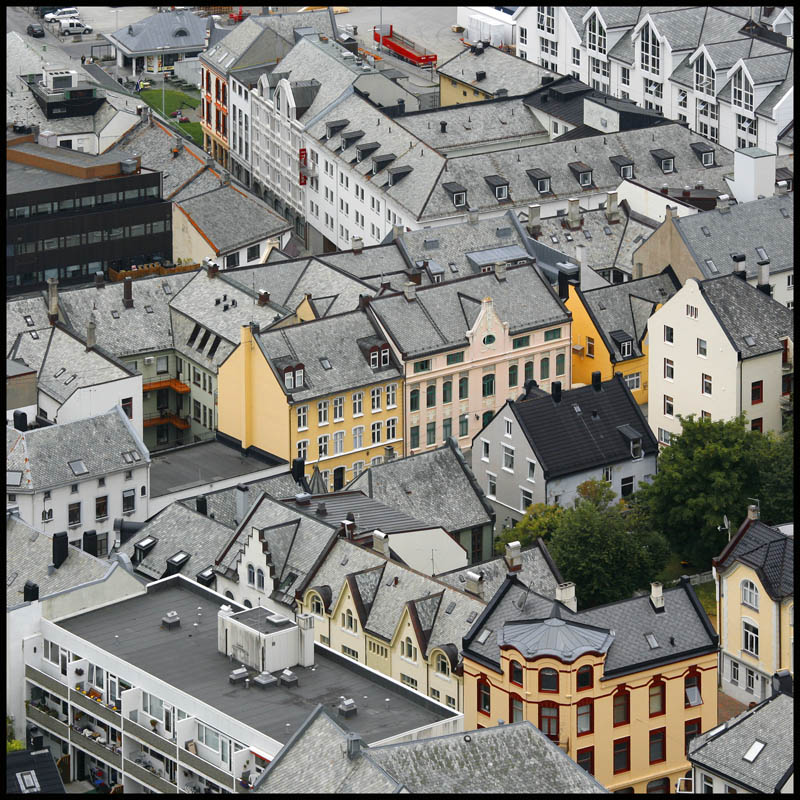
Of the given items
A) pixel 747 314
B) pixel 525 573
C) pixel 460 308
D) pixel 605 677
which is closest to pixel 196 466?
pixel 460 308

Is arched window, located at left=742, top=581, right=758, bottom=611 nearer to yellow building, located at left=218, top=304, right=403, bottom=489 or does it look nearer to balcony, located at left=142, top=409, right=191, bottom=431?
yellow building, located at left=218, top=304, right=403, bottom=489

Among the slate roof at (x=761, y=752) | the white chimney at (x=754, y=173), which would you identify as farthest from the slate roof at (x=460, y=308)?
→ the slate roof at (x=761, y=752)

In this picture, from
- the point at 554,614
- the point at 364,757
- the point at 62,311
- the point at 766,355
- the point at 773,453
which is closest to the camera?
the point at 364,757

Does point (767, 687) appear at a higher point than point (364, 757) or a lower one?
lower

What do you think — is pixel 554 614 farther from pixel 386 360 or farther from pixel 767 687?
pixel 386 360

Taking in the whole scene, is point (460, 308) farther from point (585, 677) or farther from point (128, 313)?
point (585, 677)

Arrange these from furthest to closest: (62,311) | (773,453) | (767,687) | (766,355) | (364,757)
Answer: (62,311)
(766,355)
(773,453)
(767,687)
(364,757)

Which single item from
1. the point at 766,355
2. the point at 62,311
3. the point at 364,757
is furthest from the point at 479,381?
the point at 364,757
